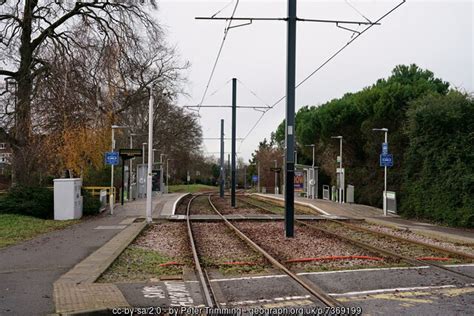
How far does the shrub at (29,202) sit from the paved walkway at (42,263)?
345 centimetres

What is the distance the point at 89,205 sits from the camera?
25375mm

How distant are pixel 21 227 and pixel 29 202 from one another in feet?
14.3

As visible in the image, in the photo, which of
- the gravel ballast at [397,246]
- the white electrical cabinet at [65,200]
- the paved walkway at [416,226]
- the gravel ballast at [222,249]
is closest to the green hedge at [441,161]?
the paved walkway at [416,226]

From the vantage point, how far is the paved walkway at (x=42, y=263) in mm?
7160

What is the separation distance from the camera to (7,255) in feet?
39.5

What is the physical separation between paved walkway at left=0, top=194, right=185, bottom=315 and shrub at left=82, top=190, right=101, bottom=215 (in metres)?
4.98

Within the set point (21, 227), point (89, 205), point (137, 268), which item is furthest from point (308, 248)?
point (89, 205)

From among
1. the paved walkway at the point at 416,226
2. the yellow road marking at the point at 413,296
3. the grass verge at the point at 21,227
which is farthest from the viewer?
the paved walkway at the point at 416,226

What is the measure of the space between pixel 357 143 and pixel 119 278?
1313 inches

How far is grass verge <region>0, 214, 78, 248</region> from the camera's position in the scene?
15.6 metres

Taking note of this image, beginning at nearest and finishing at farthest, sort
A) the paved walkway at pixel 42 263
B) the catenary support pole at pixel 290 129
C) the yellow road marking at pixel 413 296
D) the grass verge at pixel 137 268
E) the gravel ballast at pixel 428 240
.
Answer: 1. the paved walkway at pixel 42 263
2. the yellow road marking at pixel 413 296
3. the grass verge at pixel 137 268
4. the gravel ballast at pixel 428 240
5. the catenary support pole at pixel 290 129

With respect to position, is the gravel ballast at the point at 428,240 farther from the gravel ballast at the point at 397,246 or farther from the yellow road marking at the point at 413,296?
the yellow road marking at the point at 413,296

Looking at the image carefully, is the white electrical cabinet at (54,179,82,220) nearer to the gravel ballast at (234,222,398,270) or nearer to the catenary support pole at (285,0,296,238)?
the gravel ballast at (234,222,398,270)

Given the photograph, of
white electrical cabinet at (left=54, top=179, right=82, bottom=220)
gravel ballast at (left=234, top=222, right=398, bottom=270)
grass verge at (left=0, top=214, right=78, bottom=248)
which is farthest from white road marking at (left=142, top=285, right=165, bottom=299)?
white electrical cabinet at (left=54, top=179, right=82, bottom=220)
